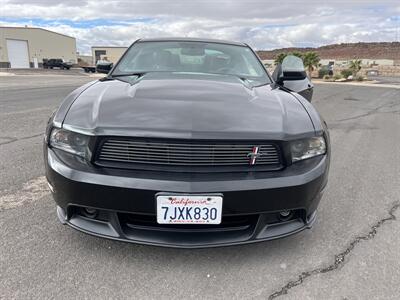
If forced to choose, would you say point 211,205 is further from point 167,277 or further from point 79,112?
point 79,112

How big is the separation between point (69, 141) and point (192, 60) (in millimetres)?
1792

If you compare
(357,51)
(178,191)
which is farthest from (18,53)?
(357,51)

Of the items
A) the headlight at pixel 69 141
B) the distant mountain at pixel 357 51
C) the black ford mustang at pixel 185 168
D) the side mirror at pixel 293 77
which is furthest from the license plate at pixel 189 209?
the distant mountain at pixel 357 51

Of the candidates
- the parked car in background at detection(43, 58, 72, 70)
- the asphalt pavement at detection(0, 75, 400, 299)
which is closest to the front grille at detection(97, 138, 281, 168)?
the asphalt pavement at detection(0, 75, 400, 299)

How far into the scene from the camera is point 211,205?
6.66ft

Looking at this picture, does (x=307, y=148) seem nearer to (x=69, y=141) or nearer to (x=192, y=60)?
(x=69, y=141)

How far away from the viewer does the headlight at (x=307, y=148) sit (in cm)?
222

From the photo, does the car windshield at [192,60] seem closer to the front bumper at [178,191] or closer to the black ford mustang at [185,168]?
the black ford mustang at [185,168]

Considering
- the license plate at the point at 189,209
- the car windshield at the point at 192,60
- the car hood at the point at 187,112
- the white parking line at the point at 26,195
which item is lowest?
the white parking line at the point at 26,195

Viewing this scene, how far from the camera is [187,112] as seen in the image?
7.23 feet

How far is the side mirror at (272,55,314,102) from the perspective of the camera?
3609mm

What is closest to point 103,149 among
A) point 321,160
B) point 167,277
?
point 167,277

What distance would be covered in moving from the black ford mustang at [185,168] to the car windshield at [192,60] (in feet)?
3.56

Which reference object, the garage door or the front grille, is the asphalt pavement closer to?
the front grille
